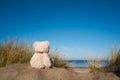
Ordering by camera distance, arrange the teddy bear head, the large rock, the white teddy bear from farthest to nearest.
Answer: the teddy bear head → the white teddy bear → the large rock

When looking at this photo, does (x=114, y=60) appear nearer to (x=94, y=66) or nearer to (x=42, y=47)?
(x=94, y=66)

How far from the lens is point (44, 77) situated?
8148mm

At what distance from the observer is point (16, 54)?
10.8 metres

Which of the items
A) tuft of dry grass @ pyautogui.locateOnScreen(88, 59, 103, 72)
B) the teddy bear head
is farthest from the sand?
tuft of dry grass @ pyautogui.locateOnScreen(88, 59, 103, 72)

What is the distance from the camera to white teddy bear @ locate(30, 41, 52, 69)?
878 cm

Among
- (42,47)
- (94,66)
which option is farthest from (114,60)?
(42,47)

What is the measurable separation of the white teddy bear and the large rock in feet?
0.63

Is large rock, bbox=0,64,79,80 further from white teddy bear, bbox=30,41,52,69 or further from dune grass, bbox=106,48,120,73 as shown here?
dune grass, bbox=106,48,120,73

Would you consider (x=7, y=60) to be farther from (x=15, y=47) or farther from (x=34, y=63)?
(x=34, y=63)

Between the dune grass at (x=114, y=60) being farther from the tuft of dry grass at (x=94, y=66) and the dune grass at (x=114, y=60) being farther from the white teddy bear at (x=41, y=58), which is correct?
the white teddy bear at (x=41, y=58)

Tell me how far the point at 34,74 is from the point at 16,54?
9.38ft

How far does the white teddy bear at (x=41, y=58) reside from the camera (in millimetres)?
8781

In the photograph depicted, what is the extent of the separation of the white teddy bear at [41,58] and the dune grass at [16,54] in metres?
1.81

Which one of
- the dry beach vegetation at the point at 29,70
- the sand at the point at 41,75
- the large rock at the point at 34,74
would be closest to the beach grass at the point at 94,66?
the dry beach vegetation at the point at 29,70
